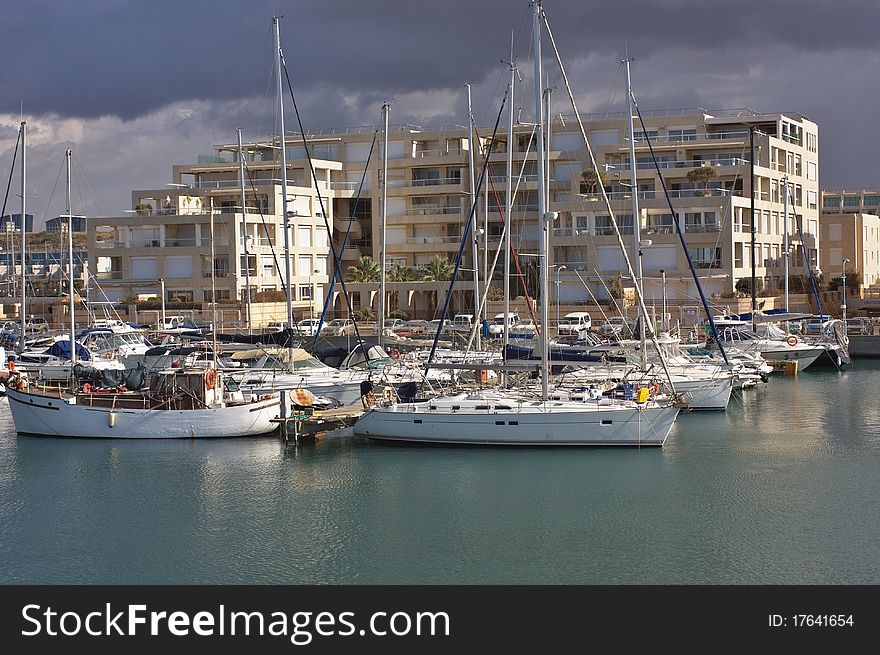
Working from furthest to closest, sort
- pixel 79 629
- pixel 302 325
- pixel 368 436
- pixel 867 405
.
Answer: pixel 302 325 → pixel 867 405 → pixel 368 436 → pixel 79 629

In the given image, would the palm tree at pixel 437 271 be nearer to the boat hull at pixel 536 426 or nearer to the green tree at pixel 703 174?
the green tree at pixel 703 174

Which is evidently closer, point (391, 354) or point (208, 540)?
point (208, 540)

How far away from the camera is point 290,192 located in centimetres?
8956

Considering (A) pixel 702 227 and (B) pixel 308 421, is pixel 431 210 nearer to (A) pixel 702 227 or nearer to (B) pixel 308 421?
(A) pixel 702 227

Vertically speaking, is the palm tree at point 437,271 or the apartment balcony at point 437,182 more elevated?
the apartment balcony at point 437,182

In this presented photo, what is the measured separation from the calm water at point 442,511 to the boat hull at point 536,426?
0.41 metres

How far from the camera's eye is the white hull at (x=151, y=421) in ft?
133

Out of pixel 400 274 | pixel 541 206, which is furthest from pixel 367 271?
pixel 541 206

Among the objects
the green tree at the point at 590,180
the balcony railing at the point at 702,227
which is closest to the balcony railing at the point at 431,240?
the green tree at the point at 590,180

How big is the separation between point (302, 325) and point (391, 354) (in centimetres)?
2065

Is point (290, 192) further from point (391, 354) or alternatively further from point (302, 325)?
point (391, 354)

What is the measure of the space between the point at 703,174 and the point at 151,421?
181 ft

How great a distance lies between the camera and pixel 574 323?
71250 millimetres

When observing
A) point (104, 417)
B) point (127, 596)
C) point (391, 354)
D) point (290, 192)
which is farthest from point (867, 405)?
point (290, 192)
